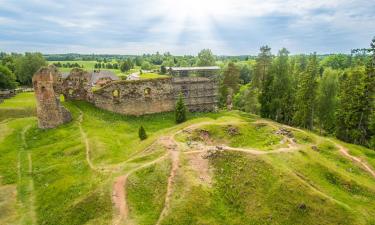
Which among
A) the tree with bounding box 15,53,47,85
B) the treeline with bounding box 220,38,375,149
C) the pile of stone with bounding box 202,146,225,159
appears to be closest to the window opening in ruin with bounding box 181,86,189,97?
the treeline with bounding box 220,38,375,149

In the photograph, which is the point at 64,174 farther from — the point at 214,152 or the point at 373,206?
the point at 373,206

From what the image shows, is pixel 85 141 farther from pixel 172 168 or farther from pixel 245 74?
pixel 245 74

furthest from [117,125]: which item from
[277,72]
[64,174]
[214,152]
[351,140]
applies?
[351,140]

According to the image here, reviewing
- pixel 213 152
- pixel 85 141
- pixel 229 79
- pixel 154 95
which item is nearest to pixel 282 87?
pixel 154 95

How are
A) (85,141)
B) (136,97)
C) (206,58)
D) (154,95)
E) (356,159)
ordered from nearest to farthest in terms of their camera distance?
(356,159)
(85,141)
(136,97)
(154,95)
(206,58)

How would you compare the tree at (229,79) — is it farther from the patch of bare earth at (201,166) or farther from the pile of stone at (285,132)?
the patch of bare earth at (201,166)
